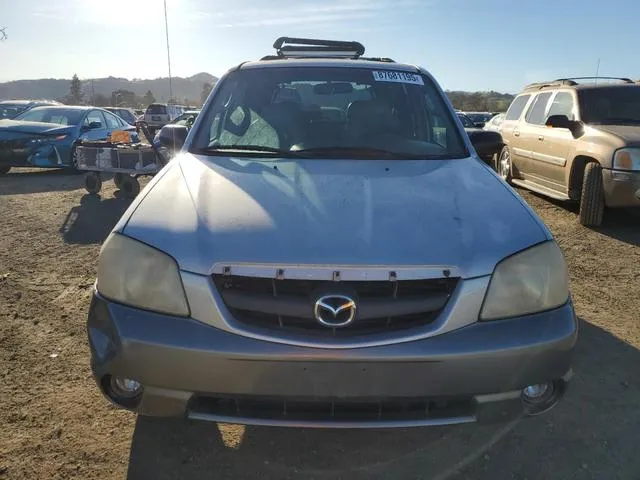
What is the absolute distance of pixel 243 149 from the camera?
297 centimetres

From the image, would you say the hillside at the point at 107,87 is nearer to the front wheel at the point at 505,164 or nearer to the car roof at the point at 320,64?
the front wheel at the point at 505,164

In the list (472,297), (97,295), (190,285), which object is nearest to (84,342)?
(97,295)

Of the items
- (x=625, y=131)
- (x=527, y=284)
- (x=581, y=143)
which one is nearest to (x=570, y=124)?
(x=581, y=143)

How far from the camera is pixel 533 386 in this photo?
6.79 ft

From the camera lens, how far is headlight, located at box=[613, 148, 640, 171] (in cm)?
580

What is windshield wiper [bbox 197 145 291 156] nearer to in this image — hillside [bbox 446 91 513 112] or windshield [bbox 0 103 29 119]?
windshield [bbox 0 103 29 119]

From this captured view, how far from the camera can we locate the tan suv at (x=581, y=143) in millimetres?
5969

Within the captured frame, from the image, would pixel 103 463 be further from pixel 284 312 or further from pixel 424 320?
pixel 424 320

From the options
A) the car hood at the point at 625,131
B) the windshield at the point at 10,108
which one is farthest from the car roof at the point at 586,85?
the windshield at the point at 10,108

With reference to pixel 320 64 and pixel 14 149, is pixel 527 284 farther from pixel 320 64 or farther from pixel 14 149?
pixel 14 149

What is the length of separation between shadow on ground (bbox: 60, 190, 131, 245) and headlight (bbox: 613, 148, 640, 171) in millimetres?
5667

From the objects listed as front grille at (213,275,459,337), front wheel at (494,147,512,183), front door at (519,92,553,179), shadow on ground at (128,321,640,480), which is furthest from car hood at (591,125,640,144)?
front grille at (213,275,459,337)

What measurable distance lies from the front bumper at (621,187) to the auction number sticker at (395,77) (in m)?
3.58

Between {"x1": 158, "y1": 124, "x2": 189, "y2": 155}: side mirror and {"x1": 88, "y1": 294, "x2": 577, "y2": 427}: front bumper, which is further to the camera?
{"x1": 158, "y1": 124, "x2": 189, "y2": 155}: side mirror
